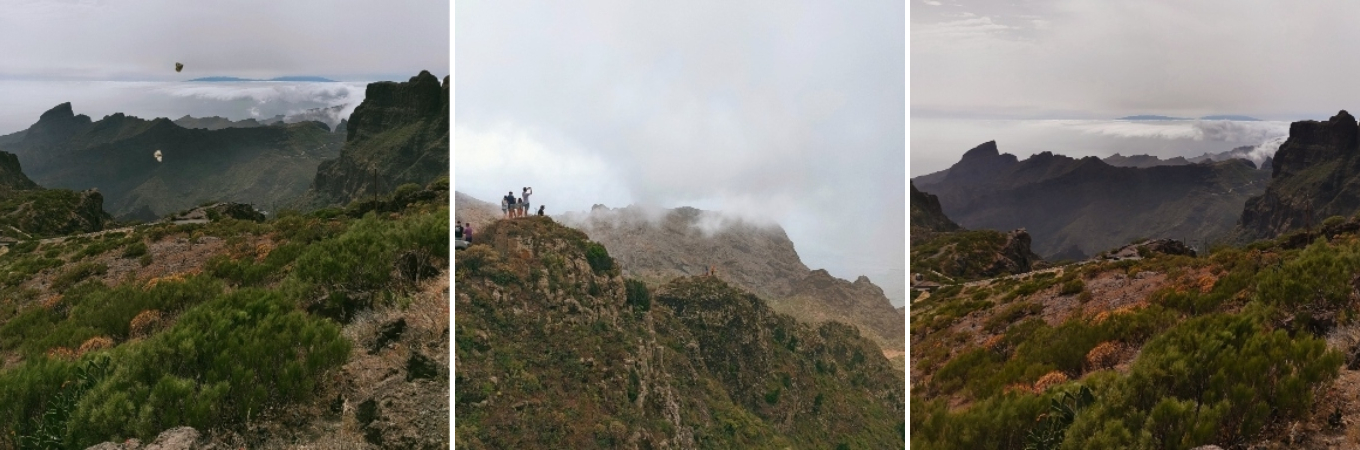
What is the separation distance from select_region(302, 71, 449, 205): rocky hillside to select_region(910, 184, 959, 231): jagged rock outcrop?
8791 mm

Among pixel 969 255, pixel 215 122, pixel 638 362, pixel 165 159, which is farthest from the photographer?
pixel 165 159

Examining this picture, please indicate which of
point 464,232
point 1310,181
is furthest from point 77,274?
point 1310,181

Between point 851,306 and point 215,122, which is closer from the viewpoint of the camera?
point 851,306

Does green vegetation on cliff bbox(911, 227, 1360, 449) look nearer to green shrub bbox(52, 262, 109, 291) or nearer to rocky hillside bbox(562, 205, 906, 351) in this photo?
rocky hillside bbox(562, 205, 906, 351)

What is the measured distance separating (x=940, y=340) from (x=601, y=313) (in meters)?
3.95

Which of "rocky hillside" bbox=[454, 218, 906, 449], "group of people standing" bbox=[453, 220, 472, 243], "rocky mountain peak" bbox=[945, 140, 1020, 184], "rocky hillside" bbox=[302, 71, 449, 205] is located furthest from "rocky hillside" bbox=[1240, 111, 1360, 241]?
"rocky hillside" bbox=[302, 71, 449, 205]

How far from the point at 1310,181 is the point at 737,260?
25.6 ft

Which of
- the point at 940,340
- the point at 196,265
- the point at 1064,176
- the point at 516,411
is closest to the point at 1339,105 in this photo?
the point at 1064,176

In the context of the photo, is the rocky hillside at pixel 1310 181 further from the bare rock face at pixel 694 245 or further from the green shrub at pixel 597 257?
the green shrub at pixel 597 257

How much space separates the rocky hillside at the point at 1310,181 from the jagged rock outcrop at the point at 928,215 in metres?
4.59

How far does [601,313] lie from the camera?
884 cm

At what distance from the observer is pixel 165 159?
62.2 feet

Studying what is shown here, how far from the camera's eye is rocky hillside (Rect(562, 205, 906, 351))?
8.60m

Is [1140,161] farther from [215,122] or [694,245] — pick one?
[215,122]
